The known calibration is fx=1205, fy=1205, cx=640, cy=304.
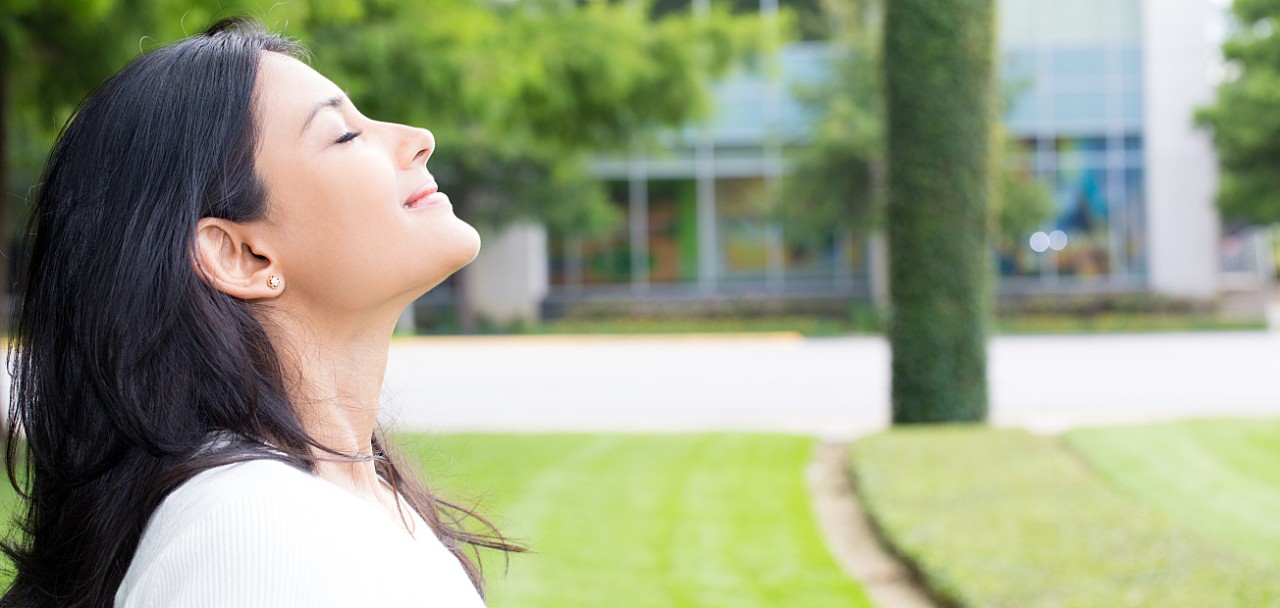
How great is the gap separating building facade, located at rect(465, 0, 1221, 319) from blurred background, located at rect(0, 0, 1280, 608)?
76 millimetres

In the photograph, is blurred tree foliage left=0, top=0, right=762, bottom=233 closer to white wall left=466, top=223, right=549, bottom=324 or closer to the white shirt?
the white shirt

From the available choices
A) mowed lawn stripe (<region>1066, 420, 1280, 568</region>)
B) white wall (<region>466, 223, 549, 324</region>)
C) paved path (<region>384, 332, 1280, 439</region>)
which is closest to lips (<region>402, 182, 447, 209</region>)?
mowed lawn stripe (<region>1066, 420, 1280, 568</region>)

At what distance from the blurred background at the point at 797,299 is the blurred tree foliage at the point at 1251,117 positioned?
0.09 m

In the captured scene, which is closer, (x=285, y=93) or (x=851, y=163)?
(x=285, y=93)

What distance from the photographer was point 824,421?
12633 millimetres

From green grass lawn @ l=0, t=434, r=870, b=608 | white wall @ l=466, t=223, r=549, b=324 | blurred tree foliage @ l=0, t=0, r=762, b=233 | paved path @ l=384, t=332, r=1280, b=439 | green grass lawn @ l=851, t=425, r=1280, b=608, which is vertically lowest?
paved path @ l=384, t=332, r=1280, b=439

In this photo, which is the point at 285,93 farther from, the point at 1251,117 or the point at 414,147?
the point at 1251,117

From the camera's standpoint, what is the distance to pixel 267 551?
1020mm

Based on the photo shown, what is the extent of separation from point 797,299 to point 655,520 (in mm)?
21559

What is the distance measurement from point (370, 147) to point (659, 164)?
2831cm

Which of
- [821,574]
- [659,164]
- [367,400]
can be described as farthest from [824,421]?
[659,164]

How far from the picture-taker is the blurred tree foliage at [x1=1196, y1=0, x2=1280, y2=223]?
23.3 m

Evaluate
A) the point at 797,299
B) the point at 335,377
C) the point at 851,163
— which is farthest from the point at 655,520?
the point at 797,299

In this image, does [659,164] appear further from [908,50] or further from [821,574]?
[821,574]
